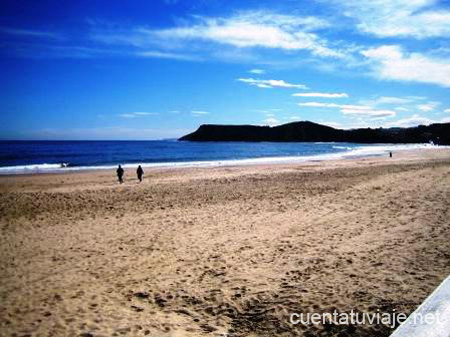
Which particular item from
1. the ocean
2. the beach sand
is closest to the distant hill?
the ocean

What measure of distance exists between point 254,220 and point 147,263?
4.56 meters

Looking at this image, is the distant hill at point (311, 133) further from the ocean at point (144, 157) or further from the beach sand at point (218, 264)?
the beach sand at point (218, 264)

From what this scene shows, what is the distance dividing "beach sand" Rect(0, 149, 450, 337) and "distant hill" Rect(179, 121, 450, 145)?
5385 inches

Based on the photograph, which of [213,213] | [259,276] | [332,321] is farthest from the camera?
[213,213]

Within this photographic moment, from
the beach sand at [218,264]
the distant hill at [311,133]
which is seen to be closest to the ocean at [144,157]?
the beach sand at [218,264]

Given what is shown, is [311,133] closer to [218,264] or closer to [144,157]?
[144,157]

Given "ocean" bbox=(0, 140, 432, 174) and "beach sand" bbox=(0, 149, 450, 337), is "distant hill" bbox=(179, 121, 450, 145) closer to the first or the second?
"ocean" bbox=(0, 140, 432, 174)

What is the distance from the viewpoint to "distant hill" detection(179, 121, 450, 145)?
441ft

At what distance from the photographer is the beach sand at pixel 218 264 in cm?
513

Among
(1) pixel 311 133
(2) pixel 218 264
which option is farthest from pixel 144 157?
(1) pixel 311 133

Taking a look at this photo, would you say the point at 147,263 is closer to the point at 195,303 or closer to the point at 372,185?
the point at 195,303

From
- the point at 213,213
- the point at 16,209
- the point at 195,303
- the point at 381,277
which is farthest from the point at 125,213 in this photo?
the point at 381,277

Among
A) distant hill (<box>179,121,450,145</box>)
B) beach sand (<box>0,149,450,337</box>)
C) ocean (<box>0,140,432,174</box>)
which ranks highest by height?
distant hill (<box>179,121,450,145</box>)

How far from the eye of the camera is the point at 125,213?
43.4ft
